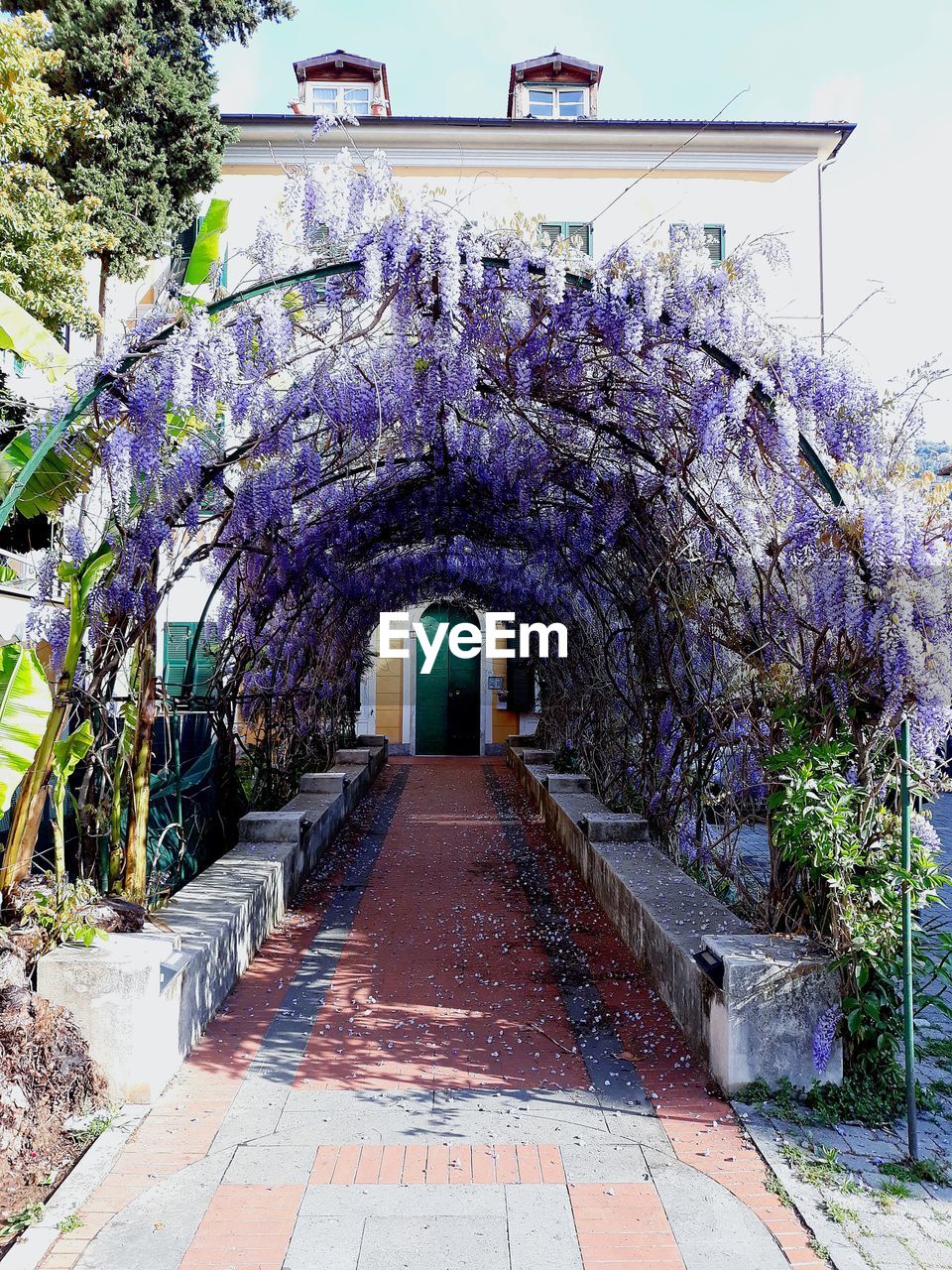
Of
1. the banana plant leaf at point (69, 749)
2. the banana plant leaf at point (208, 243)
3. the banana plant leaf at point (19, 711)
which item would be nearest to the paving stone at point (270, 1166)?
the banana plant leaf at point (19, 711)

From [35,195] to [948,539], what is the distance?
737 cm

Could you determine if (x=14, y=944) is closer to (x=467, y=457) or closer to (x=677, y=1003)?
(x=677, y=1003)

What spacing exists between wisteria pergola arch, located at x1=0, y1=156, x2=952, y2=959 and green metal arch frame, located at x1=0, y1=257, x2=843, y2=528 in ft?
0.03

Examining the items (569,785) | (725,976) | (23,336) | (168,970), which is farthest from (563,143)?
(168,970)

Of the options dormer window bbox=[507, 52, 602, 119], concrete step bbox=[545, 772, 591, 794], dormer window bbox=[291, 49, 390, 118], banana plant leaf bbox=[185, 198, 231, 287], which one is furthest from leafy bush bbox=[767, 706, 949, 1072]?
dormer window bbox=[291, 49, 390, 118]

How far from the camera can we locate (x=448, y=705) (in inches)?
658

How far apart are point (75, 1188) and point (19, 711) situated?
139cm

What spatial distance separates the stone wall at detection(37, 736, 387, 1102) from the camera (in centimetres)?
315

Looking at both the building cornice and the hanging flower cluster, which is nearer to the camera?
the hanging flower cluster

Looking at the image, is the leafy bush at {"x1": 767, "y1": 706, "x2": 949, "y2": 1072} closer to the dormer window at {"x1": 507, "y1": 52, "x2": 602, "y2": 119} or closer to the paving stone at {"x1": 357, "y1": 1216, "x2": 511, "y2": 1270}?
the paving stone at {"x1": 357, "y1": 1216, "x2": 511, "y2": 1270}

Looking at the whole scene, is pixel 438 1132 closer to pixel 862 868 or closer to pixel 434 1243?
pixel 434 1243

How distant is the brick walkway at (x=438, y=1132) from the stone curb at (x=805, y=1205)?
0.04 metres

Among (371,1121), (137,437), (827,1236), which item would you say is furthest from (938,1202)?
(137,437)

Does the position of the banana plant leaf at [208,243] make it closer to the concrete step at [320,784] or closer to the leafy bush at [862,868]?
the leafy bush at [862,868]
